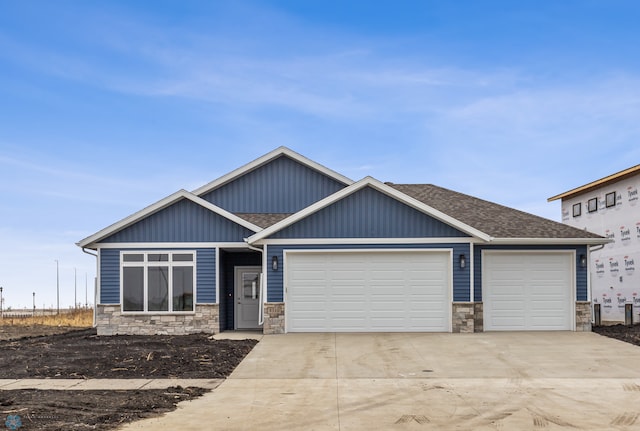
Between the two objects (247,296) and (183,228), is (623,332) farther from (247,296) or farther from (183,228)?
(183,228)

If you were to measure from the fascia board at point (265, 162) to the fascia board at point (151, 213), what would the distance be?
2.97 metres

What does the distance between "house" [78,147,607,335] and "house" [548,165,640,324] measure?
22.8ft

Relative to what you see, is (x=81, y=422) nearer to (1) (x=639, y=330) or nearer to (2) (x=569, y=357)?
(2) (x=569, y=357)

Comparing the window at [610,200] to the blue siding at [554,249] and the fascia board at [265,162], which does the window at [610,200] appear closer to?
the blue siding at [554,249]

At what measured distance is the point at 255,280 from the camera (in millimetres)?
22062

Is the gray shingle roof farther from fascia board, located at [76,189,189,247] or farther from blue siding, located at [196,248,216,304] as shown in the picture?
fascia board, located at [76,189,189,247]

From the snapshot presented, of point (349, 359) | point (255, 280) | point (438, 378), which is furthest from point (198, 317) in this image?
point (438, 378)

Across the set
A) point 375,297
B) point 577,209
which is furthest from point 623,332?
point 577,209

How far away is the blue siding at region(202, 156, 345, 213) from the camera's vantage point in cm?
2364

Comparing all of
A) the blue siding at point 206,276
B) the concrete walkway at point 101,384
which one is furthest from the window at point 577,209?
the concrete walkway at point 101,384

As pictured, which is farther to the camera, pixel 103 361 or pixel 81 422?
pixel 103 361

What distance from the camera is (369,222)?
1933 centimetres

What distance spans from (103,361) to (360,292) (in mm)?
7438

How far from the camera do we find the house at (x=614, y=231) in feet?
87.1
